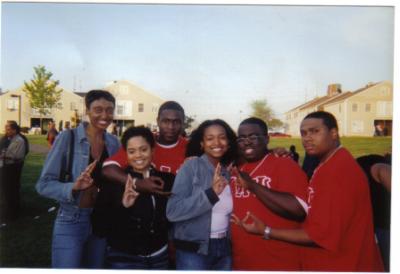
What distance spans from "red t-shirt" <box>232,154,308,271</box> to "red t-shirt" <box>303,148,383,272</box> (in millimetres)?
158

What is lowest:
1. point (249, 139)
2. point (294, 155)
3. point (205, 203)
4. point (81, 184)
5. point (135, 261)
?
point (135, 261)

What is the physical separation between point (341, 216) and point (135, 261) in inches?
65.3

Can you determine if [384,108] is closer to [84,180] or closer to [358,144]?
[358,144]

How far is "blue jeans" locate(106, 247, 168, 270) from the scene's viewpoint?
333 cm

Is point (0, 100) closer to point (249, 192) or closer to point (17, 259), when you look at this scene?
point (17, 259)

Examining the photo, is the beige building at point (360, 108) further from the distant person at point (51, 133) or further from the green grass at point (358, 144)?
the distant person at point (51, 133)

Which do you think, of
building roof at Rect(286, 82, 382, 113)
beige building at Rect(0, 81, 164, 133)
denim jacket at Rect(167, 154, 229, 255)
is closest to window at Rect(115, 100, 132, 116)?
beige building at Rect(0, 81, 164, 133)

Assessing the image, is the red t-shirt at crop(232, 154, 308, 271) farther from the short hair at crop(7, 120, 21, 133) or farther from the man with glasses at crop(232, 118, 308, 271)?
the short hair at crop(7, 120, 21, 133)

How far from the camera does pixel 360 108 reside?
3.95 metres

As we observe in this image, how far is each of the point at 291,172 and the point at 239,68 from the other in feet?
4.19

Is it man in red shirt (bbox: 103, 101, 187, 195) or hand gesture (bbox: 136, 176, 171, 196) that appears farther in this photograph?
man in red shirt (bbox: 103, 101, 187, 195)

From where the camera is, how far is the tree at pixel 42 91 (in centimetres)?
412

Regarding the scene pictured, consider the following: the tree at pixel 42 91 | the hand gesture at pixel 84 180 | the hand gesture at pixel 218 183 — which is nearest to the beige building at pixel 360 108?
the hand gesture at pixel 218 183

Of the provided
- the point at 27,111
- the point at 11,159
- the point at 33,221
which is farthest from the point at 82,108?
the point at 33,221
